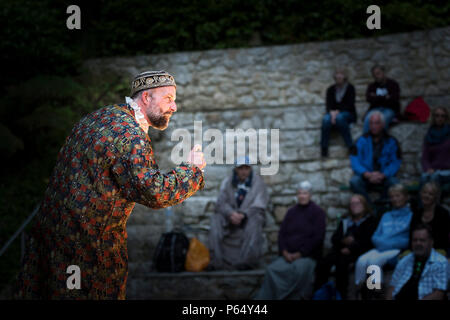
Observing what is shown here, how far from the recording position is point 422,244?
432cm

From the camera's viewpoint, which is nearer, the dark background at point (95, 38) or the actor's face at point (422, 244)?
the actor's face at point (422, 244)

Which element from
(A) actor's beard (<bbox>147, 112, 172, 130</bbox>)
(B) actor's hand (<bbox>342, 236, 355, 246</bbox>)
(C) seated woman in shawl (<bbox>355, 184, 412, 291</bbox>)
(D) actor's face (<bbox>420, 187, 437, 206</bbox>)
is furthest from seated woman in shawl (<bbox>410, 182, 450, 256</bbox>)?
(A) actor's beard (<bbox>147, 112, 172, 130</bbox>)

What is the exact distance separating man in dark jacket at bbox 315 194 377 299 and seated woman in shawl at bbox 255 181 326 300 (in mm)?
175

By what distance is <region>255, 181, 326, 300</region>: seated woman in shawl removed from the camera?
5.29 m

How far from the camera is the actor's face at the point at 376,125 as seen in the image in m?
6.21

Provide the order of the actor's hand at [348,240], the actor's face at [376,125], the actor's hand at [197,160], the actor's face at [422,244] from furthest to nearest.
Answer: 1. the actor's face at [376,125]
2. the actor's hand at [348,240]
3. the actor's face at [422,244]
4. the actor's hand at [197,160]

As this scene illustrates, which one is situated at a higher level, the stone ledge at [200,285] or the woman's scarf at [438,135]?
the woman's scarf at [438,135]

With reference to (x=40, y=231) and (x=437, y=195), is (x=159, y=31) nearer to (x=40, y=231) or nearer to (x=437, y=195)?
(x=437, y=195)

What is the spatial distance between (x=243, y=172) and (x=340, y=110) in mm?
1683

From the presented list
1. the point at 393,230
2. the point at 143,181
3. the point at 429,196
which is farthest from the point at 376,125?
the point at 143,181

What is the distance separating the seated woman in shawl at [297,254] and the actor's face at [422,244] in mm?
1301

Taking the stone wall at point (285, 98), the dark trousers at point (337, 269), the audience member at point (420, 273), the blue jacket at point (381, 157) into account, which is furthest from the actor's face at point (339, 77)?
the audience member at point (420, 273)

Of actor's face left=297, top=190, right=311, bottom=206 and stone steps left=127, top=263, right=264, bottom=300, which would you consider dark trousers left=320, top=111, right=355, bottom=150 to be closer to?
actor's face left=297, top=190, right=311, bottom=206

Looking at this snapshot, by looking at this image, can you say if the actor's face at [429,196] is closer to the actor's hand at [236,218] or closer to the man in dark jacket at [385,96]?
the man in dark jacket at [385,96]
